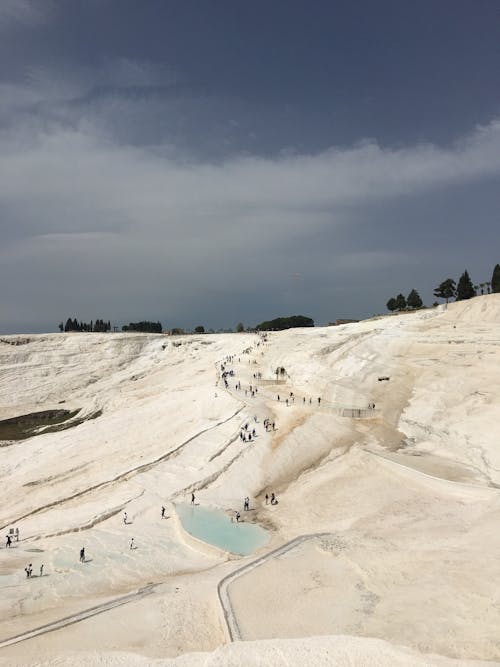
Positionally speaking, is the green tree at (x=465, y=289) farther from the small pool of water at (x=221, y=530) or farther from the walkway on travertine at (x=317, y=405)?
the small pool of water at (x=221, y=530)

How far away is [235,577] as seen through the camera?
15.8m

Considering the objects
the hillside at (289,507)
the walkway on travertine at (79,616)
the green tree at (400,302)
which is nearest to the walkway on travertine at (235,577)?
the hillside at (289,507)

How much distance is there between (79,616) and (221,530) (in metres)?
8.60

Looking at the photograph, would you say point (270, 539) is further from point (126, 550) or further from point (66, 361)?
point (66, 361)

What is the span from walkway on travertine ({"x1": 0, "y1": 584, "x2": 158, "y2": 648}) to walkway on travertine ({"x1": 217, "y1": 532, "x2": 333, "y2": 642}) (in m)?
2.47

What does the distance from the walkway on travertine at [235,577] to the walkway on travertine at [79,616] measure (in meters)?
2.47

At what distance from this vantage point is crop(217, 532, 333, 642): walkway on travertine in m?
12.5

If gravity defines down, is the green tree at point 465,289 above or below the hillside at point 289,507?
above

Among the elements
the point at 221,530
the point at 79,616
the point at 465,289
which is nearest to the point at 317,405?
the point at 221,530

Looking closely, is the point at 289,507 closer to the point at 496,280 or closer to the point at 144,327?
the point at 496,280

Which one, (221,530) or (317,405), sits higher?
(317,405)

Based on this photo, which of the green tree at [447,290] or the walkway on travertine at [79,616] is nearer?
the walkway on travertine at [79,616]

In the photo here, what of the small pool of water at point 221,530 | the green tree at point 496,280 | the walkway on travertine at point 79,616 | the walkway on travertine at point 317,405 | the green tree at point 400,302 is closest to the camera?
the walkway on travertine at point 79,616

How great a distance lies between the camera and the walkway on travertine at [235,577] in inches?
493
